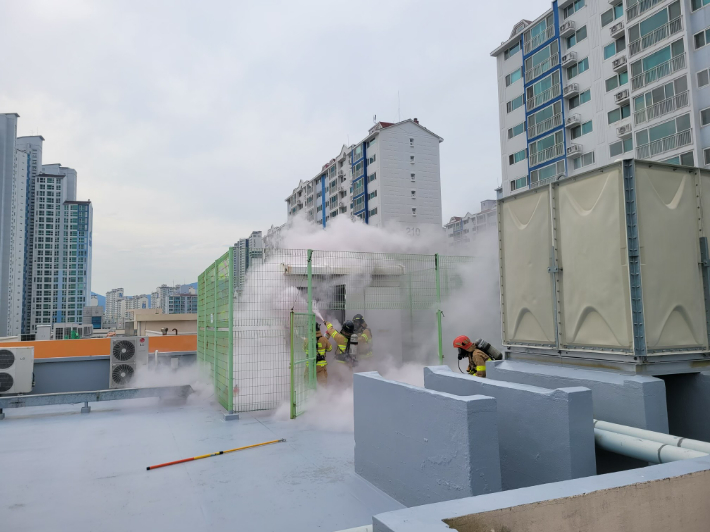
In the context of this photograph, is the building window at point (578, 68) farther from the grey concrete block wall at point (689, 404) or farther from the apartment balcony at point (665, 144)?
the grey concrete block wall at point (689, 404)

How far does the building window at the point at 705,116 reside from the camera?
80.1 feet

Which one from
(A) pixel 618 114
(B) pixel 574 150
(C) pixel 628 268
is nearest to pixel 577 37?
(A) pixel 618 114

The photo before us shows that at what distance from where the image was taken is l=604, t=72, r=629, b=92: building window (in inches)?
1179

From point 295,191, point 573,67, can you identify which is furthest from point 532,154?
point 295,191

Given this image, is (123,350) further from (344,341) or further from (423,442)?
(423,442)

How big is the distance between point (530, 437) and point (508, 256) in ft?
8.63

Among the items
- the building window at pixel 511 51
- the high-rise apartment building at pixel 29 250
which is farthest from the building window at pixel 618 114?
the high-rise apartment building at pixel 29 250

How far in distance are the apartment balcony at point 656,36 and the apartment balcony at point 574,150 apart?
20.3ft

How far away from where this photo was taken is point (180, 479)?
203 inches

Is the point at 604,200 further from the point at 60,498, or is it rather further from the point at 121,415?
the point at 121,415

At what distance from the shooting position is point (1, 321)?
204 feet

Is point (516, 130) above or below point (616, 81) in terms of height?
below

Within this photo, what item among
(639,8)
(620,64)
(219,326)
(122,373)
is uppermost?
(639,8)

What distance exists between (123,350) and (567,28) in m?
35.3
